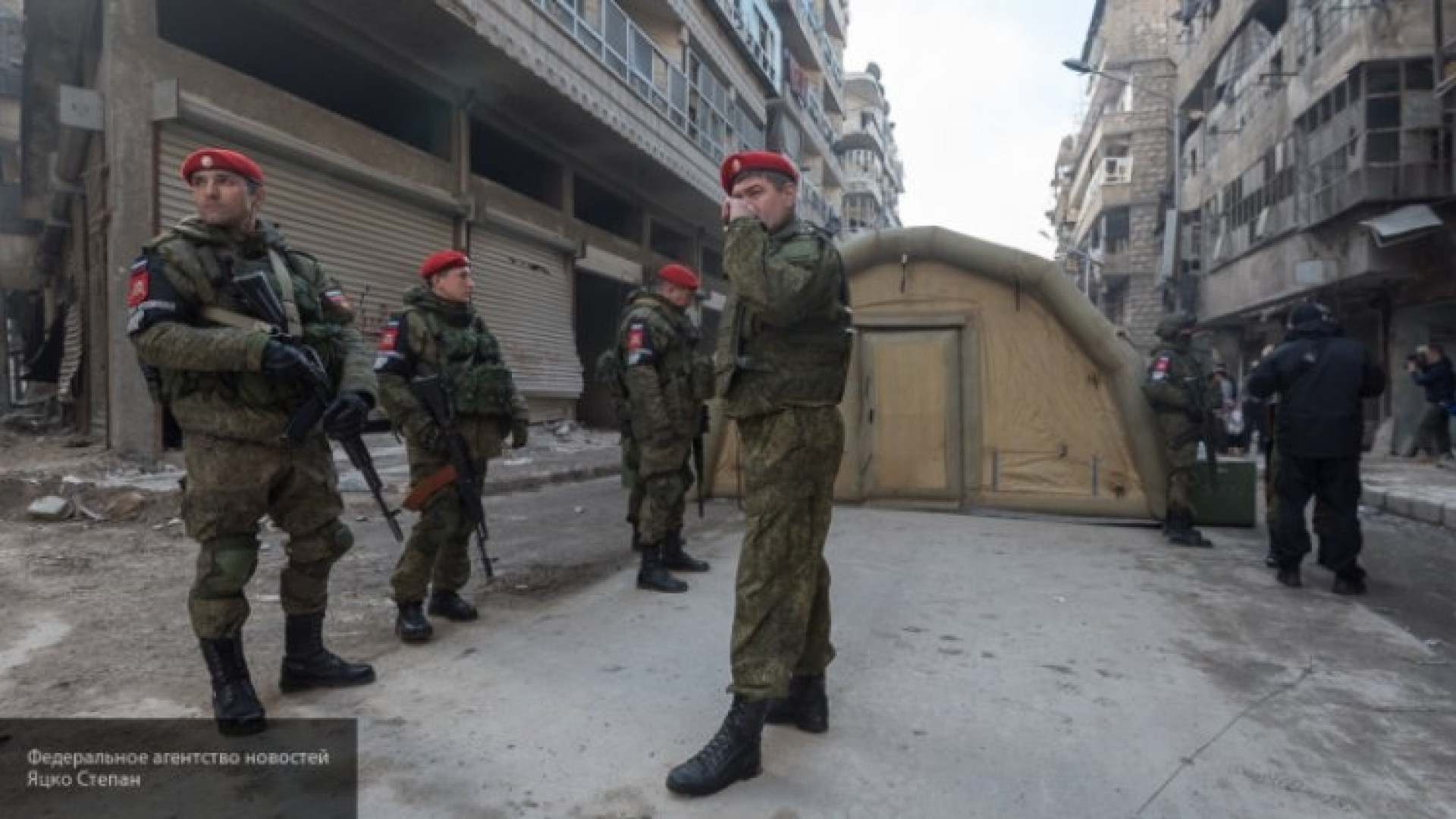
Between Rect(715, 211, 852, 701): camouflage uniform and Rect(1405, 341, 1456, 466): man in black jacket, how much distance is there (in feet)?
40.1

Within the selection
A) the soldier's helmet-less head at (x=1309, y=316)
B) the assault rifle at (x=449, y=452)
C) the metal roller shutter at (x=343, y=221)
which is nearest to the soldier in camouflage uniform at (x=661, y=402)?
the assault rifle at (x=449, y=452)

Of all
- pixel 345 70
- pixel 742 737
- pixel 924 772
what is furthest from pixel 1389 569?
Result: pixel 345 70

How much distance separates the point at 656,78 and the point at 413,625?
14.1m

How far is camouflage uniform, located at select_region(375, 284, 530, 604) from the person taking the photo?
3.39m

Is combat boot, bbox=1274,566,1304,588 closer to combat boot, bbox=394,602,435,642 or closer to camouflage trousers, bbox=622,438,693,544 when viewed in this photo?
camouflage trousers, bbox=622,438,693,544

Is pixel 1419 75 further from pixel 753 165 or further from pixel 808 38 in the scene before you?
pixel 808 38

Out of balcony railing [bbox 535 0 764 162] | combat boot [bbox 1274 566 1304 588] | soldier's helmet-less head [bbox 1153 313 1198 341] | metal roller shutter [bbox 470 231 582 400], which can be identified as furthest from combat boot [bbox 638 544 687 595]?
balcony railing [bbox 535 0 764 162]

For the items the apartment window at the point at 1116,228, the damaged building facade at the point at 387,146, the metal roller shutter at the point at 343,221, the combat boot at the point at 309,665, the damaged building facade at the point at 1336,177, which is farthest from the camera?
the apartment window at the point at 1116,228

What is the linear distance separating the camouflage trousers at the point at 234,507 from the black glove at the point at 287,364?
0.84 ft

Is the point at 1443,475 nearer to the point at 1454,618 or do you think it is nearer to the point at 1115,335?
the point at 1115,335

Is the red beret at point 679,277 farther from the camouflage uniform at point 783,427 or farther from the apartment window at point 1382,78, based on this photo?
the apartment window at point 1382,78

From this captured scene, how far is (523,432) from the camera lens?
3809 millimetres

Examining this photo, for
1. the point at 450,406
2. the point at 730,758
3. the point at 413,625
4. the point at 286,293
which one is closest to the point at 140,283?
the point at 286,293

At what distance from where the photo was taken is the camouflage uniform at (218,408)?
240 cm
